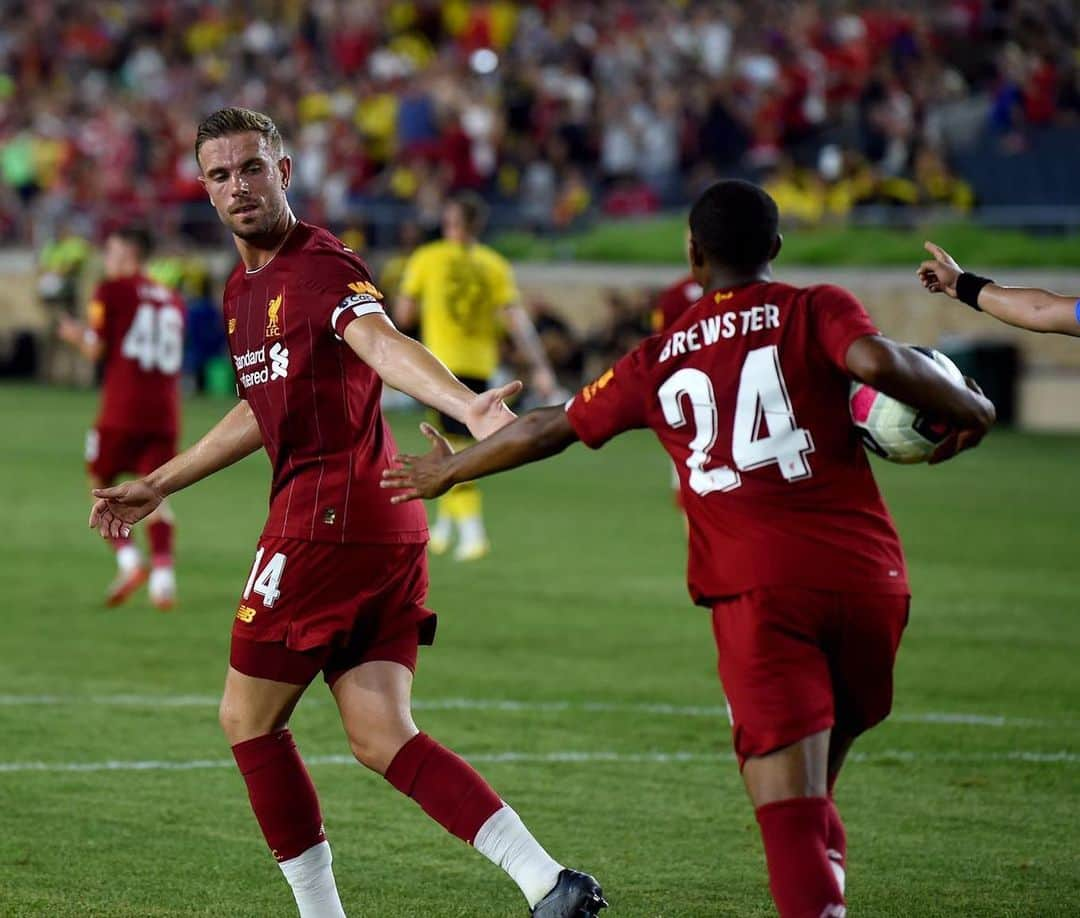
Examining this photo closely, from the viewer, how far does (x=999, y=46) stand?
27234mm

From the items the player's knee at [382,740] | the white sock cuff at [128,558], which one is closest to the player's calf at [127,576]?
the white sock cuff at [128,558]

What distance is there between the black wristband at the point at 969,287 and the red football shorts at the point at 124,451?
7.49 metres

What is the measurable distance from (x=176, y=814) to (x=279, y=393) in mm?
2367

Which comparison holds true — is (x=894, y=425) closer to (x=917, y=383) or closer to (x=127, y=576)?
(x=917, y=383)

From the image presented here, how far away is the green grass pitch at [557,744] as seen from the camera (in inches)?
245

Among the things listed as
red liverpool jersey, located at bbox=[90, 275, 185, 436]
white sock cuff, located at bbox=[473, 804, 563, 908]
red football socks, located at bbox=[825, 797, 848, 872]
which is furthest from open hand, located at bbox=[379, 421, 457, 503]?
red liverpool jersey, located at bbox=[90, 275, 185, 436]

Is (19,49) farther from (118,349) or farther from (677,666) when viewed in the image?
(677,666)

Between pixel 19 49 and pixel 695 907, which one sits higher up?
pixel 19 49

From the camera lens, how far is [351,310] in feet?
17.1

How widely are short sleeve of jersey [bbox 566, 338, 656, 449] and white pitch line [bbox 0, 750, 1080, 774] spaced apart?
11.3 ft

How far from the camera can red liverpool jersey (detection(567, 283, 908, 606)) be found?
15.0 feet

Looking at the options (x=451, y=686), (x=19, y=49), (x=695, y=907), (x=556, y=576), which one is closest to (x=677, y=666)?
(x=451, y=686)

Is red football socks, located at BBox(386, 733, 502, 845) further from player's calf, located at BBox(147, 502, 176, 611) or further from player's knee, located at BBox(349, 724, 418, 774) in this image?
player's calf, located at BBox(147, 502, 176, 611)

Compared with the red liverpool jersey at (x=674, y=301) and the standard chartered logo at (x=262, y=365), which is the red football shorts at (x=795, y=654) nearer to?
the standard chartered logo at (x=262, y=365)
